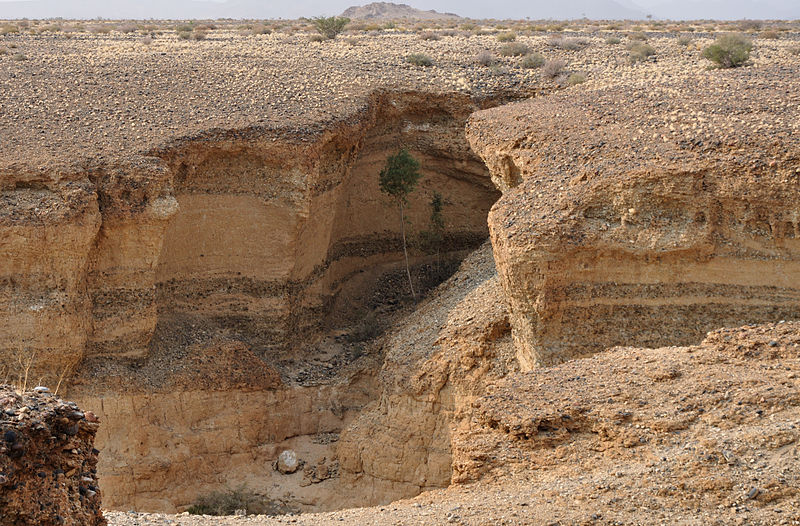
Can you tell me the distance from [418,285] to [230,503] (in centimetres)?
784

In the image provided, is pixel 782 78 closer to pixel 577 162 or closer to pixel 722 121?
pixel 722 121

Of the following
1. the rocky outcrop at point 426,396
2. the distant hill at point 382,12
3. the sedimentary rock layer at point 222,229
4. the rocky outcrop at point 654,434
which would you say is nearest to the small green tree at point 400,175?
the sedimentary rock layer at point 222,229

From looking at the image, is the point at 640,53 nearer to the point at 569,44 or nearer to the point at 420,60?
the point at 569,44

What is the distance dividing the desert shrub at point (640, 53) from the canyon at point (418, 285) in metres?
0.87

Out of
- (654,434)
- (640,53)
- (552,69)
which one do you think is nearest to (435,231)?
(552,69)

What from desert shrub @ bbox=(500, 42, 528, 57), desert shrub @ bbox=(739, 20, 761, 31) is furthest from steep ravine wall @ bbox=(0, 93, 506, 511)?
desert shrub @ bbox=(739, 20, 761, 31)

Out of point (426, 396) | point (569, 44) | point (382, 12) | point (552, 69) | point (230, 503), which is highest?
point (382, 12)

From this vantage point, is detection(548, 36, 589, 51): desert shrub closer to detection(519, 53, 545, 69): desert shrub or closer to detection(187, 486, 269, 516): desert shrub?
detection(519, 53, 545, 69): desert shrub

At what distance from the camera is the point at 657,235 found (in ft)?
50.5

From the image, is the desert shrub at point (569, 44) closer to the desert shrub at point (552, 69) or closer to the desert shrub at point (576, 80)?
the desert shrub at point (552, 69)

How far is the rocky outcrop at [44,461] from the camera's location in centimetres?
847

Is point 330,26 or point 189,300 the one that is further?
point 330,26

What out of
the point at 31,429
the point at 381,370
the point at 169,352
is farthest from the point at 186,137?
the point at 31,429

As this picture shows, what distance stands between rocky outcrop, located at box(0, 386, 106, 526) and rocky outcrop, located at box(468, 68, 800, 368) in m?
8.60
